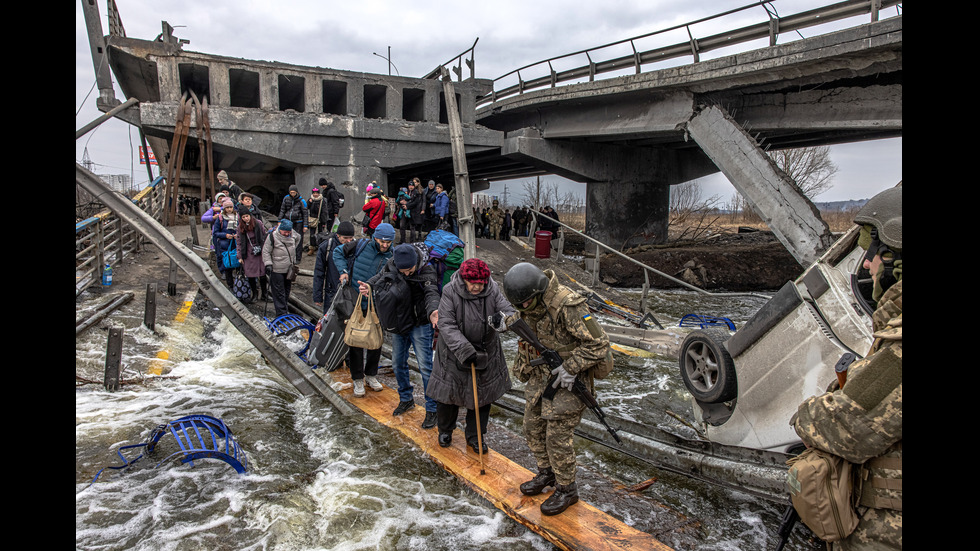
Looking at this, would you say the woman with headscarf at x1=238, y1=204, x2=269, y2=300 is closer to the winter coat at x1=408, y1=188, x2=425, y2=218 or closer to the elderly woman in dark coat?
the winter coat at x1=408, y1=188, x2=425, y2=218

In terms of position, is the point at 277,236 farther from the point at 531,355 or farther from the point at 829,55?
the point at 829,55

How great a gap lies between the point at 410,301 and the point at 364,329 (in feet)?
2.16

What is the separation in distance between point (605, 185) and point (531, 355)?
630 inches

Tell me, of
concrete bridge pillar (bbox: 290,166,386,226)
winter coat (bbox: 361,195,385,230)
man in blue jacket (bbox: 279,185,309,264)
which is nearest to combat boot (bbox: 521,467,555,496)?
winter coat (bbox: 361,195,385,230)

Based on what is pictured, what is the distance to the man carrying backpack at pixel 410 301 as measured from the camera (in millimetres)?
5004

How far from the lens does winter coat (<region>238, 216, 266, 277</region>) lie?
918 centimetres

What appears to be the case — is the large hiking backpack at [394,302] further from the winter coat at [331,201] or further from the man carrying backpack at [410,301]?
the winter coat at [331,201]

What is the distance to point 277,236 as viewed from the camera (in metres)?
8.83

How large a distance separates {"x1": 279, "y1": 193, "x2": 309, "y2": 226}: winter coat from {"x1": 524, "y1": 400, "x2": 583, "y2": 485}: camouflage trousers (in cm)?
948

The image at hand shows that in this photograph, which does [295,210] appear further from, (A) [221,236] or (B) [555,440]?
(B) [555,440]

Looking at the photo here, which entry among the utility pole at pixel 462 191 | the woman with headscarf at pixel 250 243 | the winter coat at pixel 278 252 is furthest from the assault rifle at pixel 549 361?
the utility pole at pixel 462 191

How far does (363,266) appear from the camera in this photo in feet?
19.5

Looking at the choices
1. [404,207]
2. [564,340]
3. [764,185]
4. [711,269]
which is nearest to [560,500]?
[564,340]

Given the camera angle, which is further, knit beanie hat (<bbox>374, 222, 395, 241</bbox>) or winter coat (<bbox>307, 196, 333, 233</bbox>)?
winter coat (<bbox>307, 196, 333, 233</bbox>)
